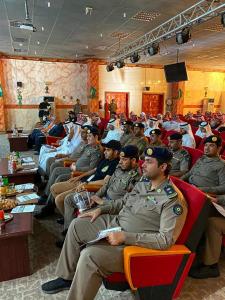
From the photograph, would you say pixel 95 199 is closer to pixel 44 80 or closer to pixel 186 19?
pixel 186 19

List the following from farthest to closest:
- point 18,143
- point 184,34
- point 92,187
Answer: point 18,143, point 184,34, point 92,187

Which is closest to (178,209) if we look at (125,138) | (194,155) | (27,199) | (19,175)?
(27,199)

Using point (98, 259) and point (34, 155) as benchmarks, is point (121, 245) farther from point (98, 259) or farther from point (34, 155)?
point (34, 155)

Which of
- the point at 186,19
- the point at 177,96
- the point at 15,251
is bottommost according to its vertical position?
the point at 15,251

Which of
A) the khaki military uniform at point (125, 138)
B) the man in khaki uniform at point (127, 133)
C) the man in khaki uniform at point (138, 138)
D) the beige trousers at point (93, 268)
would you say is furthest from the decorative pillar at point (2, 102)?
the beige trousers at point (93, 268)

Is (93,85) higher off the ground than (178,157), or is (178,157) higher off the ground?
(93,85)

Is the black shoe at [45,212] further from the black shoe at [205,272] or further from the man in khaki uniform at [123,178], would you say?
the black shoe at [205,272]

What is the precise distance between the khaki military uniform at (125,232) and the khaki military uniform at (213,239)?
23.4 inches

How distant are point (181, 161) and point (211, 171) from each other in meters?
0.61

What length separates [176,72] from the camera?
9070 millimetres

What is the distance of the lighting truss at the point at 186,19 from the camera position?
4478mm

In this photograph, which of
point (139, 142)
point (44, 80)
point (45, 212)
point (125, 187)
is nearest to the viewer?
point (125, 187)

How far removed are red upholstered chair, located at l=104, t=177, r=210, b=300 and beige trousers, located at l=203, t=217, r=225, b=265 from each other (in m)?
0.50

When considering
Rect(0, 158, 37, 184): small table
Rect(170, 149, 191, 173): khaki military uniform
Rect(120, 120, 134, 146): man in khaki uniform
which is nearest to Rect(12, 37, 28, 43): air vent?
Rect(120, 120, 134, 146): man in khaki uniform
